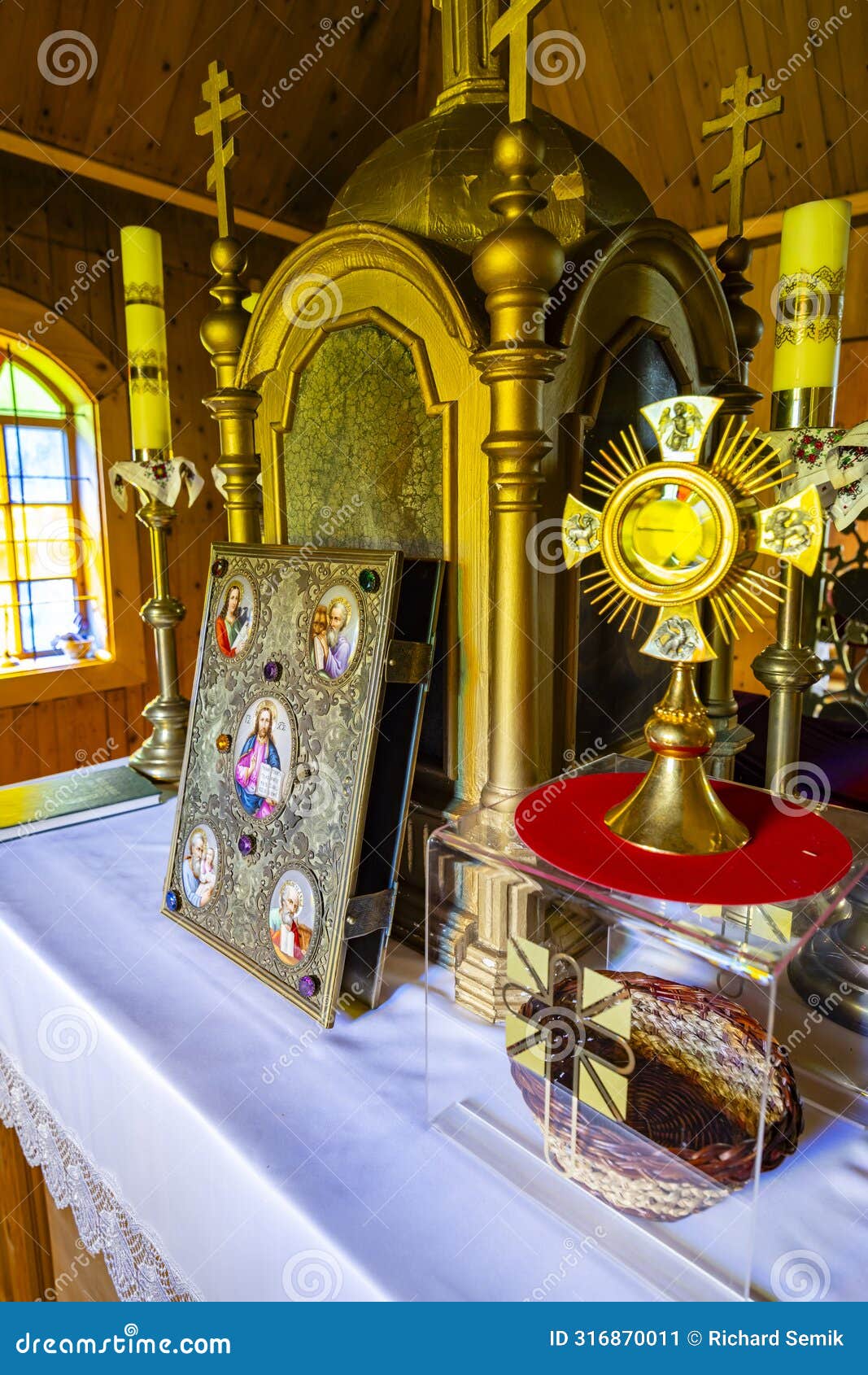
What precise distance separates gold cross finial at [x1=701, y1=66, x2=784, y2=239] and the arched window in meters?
3.04

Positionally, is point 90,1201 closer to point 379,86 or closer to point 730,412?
point 730,412

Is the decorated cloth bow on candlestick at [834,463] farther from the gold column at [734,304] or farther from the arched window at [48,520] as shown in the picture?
the arched window at [48,520]

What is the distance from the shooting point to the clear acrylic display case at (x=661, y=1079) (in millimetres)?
692

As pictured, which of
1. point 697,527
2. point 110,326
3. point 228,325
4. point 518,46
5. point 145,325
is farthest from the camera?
point 110,326

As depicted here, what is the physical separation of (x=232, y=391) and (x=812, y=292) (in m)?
0.90

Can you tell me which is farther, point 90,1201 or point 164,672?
point 164,672

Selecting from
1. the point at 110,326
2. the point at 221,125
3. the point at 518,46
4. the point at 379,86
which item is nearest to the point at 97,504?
the point at 110,326

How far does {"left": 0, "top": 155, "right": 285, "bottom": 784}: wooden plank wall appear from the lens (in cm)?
346

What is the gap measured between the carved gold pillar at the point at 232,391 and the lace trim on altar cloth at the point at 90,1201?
91 cm

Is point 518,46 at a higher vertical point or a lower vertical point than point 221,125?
lower

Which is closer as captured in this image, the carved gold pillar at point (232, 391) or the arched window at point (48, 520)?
the carved gold pillar at point (232, 391)

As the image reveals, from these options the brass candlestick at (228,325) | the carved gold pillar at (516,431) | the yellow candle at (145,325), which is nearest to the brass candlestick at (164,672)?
the yellow candle at (145,325)

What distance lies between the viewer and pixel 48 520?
3758mm

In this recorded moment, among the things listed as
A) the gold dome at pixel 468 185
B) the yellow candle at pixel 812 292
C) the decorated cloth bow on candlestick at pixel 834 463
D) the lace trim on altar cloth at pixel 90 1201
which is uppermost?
the gold dome at pixel 468 185
